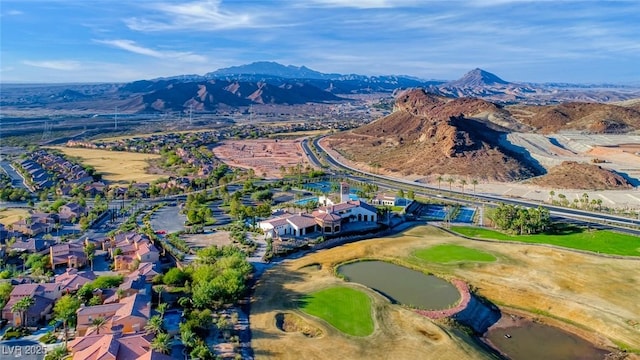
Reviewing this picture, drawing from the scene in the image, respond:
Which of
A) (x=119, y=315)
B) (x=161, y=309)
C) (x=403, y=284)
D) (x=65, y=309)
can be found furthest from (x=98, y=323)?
(x=403, y=284)

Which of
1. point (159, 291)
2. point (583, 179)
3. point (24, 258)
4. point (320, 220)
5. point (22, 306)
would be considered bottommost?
point (24, 258)

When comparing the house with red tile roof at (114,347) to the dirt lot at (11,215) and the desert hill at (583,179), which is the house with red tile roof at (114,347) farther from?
the desert hill at (583,179)

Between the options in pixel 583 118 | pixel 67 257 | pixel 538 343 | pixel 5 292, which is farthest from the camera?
pixel 583 118

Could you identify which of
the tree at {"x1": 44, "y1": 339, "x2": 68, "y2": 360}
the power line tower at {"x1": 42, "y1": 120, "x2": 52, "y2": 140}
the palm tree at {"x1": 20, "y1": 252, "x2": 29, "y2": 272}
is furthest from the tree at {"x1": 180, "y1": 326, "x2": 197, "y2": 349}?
the power line tower at {"x1": 42, "y1": 120, "x2": 52, "y2": 140}

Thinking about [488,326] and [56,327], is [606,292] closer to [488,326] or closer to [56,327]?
[488,326]

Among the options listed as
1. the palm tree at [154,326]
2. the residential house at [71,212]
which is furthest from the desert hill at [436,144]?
the palm tree at [154,326]

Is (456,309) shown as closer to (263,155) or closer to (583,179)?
(583,179)

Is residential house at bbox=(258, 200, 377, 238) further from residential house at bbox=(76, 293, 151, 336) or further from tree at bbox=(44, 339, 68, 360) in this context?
tree at bbox=(44, 339, 68, 360)

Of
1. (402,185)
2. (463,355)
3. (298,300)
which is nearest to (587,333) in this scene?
(463,355)
